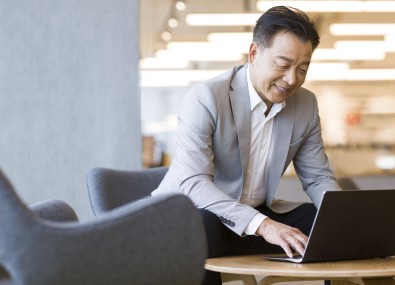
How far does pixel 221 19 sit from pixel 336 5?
0.76 meters

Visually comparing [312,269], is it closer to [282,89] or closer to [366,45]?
[282,89]

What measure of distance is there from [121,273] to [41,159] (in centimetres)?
308

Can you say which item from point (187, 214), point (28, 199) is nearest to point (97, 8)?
point (28, 199)

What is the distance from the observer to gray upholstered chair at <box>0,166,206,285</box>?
165cm

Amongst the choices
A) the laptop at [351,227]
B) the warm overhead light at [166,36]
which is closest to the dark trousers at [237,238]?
the laptop at [351,227]

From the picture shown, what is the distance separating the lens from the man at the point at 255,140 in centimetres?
296

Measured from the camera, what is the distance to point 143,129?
4.95 m

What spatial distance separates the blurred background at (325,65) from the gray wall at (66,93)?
0.70 feet

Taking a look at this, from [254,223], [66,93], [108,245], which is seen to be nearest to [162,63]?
[66,93]

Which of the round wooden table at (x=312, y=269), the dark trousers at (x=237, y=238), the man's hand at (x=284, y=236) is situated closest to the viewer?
the round wooden table at (x=312, y=269)

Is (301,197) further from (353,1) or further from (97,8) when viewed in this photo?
(97,8)

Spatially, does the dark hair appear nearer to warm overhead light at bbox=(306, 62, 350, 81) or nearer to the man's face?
the man's face

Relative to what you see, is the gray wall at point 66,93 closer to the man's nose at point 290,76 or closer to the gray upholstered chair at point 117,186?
the gray upholstered chair at point 117,186

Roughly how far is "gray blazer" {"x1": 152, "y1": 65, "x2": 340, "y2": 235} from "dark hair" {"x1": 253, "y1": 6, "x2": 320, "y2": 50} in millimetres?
225
